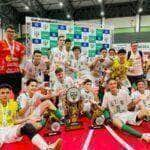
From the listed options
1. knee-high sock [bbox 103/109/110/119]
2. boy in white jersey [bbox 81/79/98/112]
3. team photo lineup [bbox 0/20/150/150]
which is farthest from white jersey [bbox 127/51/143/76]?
knee-high sock [bbox 103/109/110/119]

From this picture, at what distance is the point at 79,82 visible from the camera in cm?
689

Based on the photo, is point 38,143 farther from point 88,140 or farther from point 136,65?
point 136,65

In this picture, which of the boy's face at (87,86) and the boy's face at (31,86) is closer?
the boy's face at (31,86)

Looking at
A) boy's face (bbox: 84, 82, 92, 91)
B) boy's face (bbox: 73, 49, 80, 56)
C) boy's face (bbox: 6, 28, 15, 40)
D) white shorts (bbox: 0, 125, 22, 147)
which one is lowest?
white shorts (bbox: 0, 125, 22, 147)

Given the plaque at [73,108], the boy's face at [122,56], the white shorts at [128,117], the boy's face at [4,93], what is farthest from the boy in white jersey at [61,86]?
the boy's face at [4,93]

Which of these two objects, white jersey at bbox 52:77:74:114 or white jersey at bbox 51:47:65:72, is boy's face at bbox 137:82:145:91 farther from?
white jersey at bbox 51:47:65:72

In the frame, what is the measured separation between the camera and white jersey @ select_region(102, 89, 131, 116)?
5.54 metres

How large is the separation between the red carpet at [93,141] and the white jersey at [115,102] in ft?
1.20

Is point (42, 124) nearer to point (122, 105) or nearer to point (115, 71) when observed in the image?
point (122, 105)

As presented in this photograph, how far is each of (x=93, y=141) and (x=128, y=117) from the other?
0.95 meters

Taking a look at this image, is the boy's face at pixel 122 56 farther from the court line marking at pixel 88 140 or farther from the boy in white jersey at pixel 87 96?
the court line marking at pixel 88 140

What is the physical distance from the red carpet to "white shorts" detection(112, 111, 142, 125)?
156mm

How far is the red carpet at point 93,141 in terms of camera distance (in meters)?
4.47

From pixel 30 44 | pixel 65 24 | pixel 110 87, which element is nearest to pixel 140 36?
pixel 65 24
